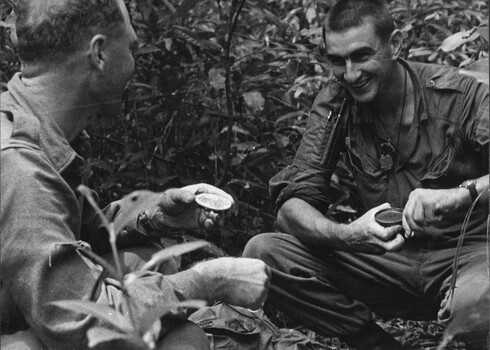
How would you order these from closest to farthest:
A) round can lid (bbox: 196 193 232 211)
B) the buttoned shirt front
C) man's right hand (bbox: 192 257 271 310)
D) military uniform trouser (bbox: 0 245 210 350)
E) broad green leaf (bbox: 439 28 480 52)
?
military uniform trouser (bbox: 0 245 210 350), man's right hand (bbox: 192 257 271 310), round can lid (bbox: 196 193 232 211), broad green leaf (bbox: 439 28 480 52), the buttoned shirt front

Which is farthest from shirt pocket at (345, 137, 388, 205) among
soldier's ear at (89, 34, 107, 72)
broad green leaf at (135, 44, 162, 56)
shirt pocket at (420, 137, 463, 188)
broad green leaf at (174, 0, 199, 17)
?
soldier's ear at (89, 34, 107, 72)

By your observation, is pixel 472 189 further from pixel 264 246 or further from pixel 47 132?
pixel 47 132

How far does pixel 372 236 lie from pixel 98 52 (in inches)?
60.0

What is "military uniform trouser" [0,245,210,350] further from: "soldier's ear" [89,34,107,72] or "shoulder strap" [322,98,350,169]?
"shoulder strap" [322,98,350,169]

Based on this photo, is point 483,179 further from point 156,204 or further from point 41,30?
point 41,30

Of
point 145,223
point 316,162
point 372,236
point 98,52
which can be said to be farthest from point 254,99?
point 98,52

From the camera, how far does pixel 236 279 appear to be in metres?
2.85

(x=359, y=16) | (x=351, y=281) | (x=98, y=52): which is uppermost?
(x=98, y=52)

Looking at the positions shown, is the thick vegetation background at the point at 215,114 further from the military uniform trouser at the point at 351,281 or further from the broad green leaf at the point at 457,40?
the broad green leaf at the point at 457,40

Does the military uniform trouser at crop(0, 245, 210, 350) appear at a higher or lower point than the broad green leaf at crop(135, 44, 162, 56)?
higher

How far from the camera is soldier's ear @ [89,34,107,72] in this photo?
114 inches

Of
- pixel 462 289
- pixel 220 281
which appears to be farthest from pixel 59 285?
pixel 462 289

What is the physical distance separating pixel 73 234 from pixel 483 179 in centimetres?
186

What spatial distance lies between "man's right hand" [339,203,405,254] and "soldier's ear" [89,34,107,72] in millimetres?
1452
